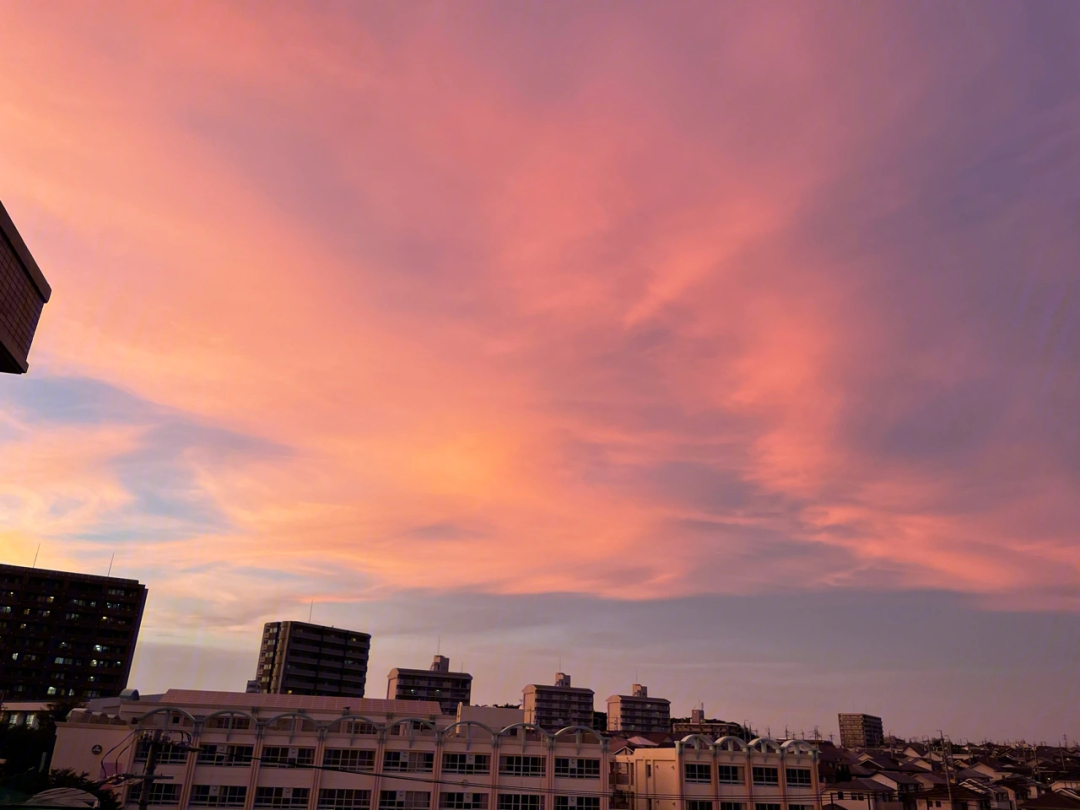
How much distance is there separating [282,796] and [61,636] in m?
144

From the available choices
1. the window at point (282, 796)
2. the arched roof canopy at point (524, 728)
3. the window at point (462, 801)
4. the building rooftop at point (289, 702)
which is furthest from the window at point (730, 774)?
the window at point (282, 796)

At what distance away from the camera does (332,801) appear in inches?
3206

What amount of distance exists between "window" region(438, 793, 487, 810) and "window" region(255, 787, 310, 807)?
14.5 metres

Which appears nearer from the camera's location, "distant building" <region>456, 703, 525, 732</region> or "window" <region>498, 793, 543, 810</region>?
"window" <region>498, 793, 543, 810</region>

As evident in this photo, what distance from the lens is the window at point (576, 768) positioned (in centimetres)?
8712

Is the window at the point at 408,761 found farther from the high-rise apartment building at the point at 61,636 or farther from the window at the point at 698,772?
the high-rise apartment building at the point at 61,636

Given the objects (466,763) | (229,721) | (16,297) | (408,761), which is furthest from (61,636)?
(16,297)

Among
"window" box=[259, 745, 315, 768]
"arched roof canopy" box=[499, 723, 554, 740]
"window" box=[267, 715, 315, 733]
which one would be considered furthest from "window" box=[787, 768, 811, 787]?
"window" box=[267, 715, 315, 733]

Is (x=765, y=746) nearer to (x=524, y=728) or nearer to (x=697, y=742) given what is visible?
(x=697, y=742)

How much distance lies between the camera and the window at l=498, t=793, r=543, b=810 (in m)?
85.0

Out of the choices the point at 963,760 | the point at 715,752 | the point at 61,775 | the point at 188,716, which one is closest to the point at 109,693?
the point at 188,716

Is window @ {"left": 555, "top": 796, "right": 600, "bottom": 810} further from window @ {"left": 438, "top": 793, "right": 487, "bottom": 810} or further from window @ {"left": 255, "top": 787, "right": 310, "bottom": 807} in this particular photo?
window @ {"left": 255, "top": 787, "right": 310, "bottom": 807}

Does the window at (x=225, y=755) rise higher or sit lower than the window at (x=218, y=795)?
higher

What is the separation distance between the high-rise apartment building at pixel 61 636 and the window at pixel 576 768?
151 m
